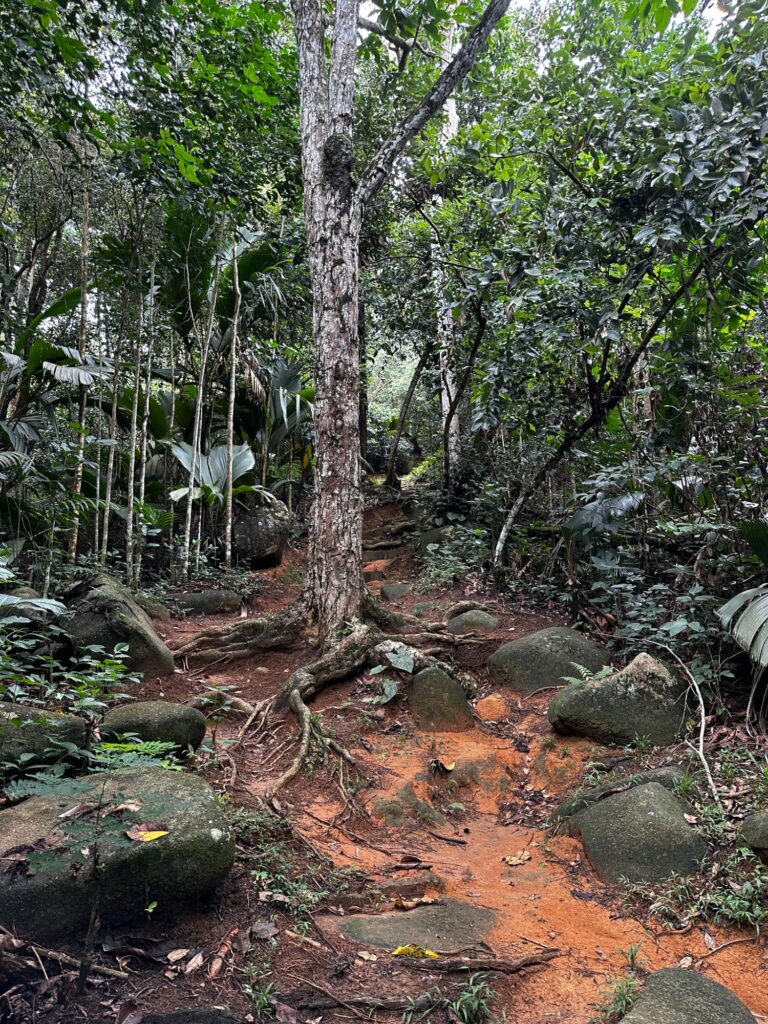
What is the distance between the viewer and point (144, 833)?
2.30 meters

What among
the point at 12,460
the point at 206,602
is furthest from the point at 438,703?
the point at 12,460

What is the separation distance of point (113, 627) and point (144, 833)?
2.80 metres

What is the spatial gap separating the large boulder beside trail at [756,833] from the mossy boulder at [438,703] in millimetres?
2229

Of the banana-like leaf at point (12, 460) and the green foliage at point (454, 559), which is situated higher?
the banana-like leaf at point (12, 460)

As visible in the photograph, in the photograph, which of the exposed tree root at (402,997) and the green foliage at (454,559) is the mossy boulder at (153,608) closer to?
the green foliage at (454,559)

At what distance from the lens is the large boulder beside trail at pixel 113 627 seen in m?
4.77

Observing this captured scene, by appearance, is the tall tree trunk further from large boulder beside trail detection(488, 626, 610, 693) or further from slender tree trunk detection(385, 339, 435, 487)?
slender tree trunk detection(385, 339, 435, 487)

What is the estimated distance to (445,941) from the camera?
107 inches

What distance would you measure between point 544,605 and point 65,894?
19.5ft

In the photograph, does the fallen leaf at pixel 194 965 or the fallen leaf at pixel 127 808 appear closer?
the fallen leaf at pixel 194 965

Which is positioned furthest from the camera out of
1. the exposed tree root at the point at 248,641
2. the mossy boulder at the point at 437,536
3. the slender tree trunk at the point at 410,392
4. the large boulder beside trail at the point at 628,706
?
the slender tree trunk at the point at 410,392

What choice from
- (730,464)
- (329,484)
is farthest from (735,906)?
(329,484)

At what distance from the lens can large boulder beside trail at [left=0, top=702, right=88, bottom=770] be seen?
2801 mm

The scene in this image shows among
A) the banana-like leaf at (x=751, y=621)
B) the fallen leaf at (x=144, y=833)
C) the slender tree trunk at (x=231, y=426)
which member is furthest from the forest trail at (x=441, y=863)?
the slender tree trunk at (x=231, y=426)
